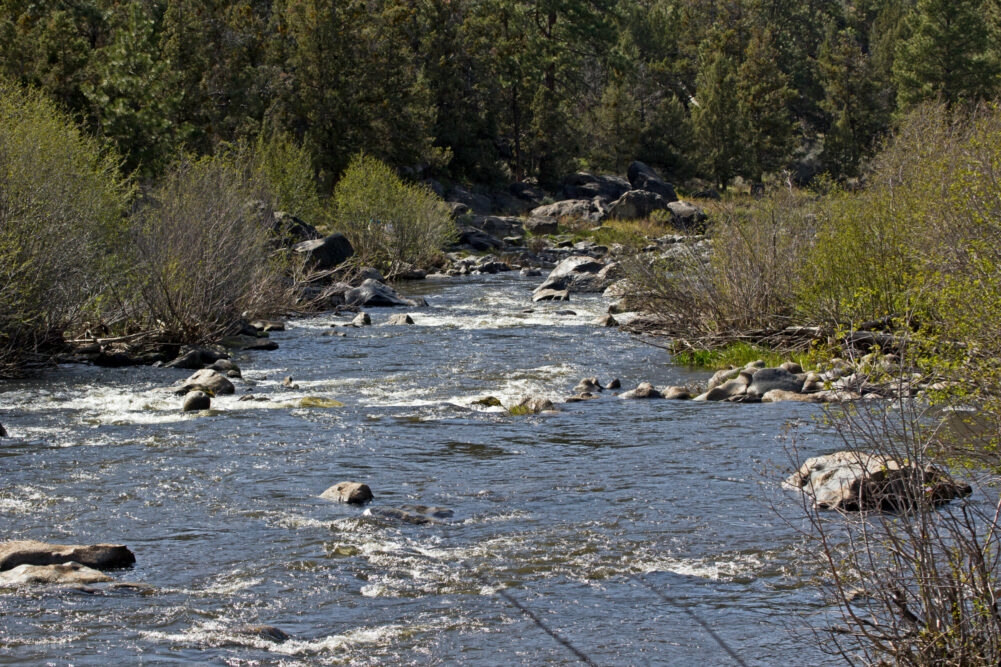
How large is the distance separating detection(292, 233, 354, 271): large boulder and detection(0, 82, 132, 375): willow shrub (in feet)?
42.1

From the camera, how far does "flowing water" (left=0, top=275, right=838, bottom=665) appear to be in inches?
291

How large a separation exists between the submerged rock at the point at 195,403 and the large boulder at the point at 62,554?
716cm

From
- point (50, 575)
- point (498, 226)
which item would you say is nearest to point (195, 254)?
point (50, 575)

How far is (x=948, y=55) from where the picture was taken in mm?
72500

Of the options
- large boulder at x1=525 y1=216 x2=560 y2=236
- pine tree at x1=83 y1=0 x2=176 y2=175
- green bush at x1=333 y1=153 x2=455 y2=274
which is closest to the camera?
pine tree at x1=83 y1=0 x2=176 y2=175

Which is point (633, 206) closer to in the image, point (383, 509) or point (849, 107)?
point (849, 107)

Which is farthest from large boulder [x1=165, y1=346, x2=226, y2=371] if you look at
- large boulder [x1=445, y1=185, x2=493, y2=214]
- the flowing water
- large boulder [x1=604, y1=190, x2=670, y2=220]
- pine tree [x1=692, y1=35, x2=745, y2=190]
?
pine tree [x1=692, y1=35, x2=745, y2=190]

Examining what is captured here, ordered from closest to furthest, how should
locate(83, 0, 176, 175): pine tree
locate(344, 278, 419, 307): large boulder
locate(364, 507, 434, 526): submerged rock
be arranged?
locate(364, 507, 434, 526): submerged rock → locate(344, 278, 419, 307): large boulder → locate(83, 0, 176, 175): pine tree

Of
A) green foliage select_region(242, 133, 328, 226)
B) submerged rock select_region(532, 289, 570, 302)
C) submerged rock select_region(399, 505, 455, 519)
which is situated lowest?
submerged rock select_region(532, 289, 570, 302)

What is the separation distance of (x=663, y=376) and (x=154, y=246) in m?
10.8

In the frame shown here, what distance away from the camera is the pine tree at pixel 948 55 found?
71250 mm

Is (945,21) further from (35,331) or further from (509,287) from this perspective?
(35,331)

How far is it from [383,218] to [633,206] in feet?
82.6

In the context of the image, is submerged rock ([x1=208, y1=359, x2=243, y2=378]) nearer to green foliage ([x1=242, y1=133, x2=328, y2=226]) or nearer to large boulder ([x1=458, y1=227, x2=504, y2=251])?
green foliage ([x1=242, y1=133, x2=328, y2=226])
